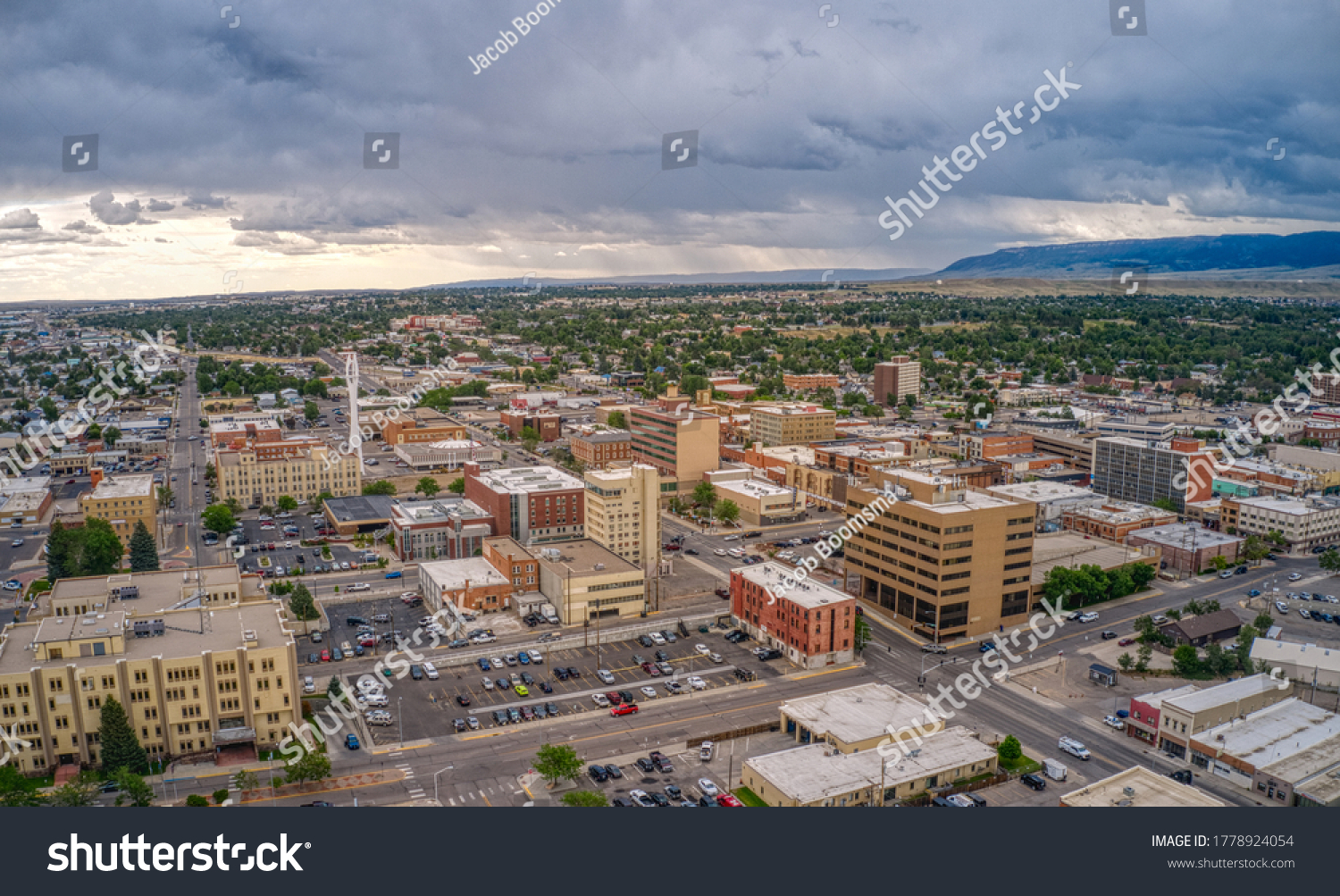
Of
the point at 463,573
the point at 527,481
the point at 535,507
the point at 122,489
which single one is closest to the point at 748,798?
the point at 463,573

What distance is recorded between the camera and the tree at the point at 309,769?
2612cm

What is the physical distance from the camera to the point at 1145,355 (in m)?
130

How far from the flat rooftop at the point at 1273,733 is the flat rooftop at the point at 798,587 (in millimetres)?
12966

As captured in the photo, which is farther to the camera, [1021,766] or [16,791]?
[1021,766]

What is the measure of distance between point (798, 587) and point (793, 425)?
1521 inches

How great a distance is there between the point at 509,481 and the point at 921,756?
28876mm

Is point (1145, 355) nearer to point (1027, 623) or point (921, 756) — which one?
point (1027, 623)

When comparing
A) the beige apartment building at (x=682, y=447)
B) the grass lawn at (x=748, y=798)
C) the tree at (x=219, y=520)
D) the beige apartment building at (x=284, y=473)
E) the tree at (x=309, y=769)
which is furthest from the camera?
the beige apartment building at (x=682, y=447)

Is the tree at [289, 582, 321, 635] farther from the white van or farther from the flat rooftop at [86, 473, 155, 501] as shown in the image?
the white van

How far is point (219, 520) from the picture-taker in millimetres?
52156

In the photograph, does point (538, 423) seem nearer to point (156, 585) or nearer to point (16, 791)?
point (156, 585)

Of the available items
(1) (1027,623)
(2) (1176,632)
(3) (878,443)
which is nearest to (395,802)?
(1) (1027,623)

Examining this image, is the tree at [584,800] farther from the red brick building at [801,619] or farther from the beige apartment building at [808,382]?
the beige apartment building at [808,382]

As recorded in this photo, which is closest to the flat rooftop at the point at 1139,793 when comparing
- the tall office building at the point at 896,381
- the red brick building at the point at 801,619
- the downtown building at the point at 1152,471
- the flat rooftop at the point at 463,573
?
the red brick building at the point at 801,619
